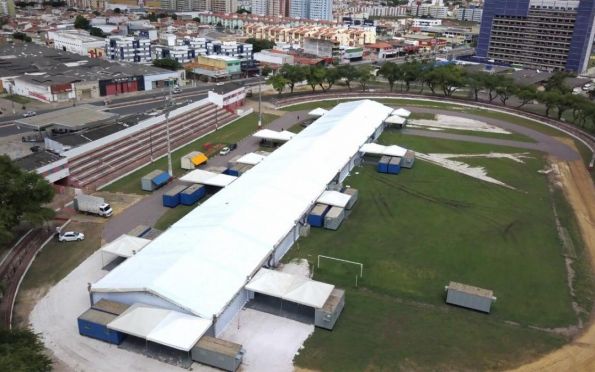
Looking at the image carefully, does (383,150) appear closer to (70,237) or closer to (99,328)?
(70,237)

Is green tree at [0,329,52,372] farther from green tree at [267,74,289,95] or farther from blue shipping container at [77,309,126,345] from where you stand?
green tree at [267,74,289,95]

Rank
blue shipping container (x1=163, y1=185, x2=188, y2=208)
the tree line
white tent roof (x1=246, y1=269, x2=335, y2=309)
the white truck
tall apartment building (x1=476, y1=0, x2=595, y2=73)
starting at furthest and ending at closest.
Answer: tall apartment building (x1=476, y1=0, x2=595, y2=73) → the tree line → blue shipping container (x1=163, y1=185, x2=188, y2=208) → the white truck → white tent roof (x1=246, y1=269, x2=335, y2=309)

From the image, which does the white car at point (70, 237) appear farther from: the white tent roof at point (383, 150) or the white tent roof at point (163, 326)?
the white tent roof at point (383, 150)

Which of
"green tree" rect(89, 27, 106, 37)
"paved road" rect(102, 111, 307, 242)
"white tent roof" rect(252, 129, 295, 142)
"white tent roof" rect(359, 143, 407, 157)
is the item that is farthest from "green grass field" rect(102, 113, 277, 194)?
"green tree" rect(89, 27, 106, 37)

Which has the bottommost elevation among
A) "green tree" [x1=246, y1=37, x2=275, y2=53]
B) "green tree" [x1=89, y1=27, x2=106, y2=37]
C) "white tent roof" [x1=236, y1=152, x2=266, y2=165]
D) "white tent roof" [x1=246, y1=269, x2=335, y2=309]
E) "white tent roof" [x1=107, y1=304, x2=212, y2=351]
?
"white tent roof" [x1=107, y1=304, x2=212, y2=351]

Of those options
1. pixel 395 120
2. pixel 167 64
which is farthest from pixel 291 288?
pixel 167 64

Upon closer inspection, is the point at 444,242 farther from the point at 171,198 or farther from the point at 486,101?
the point at 486,101
